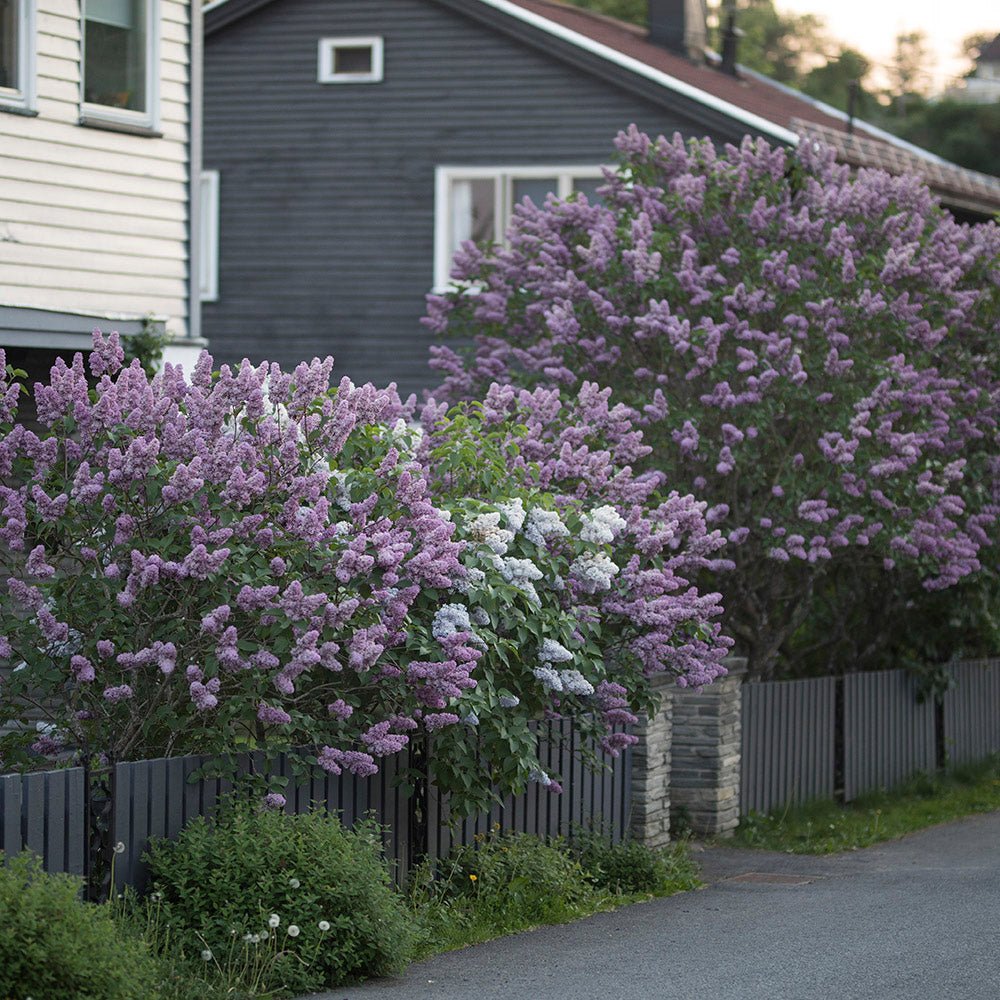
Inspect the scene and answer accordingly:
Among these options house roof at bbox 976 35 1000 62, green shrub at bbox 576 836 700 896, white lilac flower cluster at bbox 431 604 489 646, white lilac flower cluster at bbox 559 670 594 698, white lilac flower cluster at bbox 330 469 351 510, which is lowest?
green shrub at bbox 576 836 700 896

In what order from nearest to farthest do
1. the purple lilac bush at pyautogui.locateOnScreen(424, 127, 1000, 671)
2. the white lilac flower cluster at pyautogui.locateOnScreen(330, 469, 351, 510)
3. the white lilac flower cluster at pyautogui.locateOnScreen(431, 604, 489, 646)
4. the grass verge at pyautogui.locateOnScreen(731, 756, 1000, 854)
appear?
the white lilac flower cluster at pyautogui.locateOnScreen(431, 604, 489, 646) < the white lilac flower cluster at pyautogui.locateOnScreen(330, 469, 351, 510) < the grass verge at pyautogui.locateOnScreen(731, 756, 1000, 854) < the purple lilac bush at pyautogui.locateOnScreen(424, 127, 1000, 671)

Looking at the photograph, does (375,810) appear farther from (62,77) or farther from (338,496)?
(62,77)

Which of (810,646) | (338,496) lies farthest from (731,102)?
(338,496)

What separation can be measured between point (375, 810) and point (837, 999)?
2.68 m

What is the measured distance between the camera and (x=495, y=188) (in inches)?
922

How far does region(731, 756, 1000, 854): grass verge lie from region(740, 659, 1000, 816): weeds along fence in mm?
140

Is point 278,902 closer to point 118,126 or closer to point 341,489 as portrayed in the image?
point 341,489

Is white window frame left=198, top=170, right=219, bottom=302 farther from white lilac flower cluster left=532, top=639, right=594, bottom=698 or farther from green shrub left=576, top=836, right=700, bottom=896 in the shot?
white lilac flower cluster left=532, top=639, right=594, bottom=698

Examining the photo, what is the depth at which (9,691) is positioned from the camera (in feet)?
32.0

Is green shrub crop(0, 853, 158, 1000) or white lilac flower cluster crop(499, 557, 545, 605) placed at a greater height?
white lilac flower cluster crop(499, 557, 545, 605)

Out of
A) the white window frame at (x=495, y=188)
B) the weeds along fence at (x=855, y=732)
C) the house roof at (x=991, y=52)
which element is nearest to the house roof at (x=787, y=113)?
the white window frame at (x=495, y=188)

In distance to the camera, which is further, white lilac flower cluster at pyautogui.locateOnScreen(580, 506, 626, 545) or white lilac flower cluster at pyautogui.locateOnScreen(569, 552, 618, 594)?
white lilac flower cluster at pyautogui.locateOnScreen(580, 506, 626, 545)

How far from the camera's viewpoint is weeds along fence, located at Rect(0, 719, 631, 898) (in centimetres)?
870

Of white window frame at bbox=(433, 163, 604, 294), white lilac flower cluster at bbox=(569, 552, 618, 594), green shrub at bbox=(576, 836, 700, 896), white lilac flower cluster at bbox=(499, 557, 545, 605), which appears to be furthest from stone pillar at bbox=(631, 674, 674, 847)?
white window frame at bbox=(433, 163, 604, 294)
